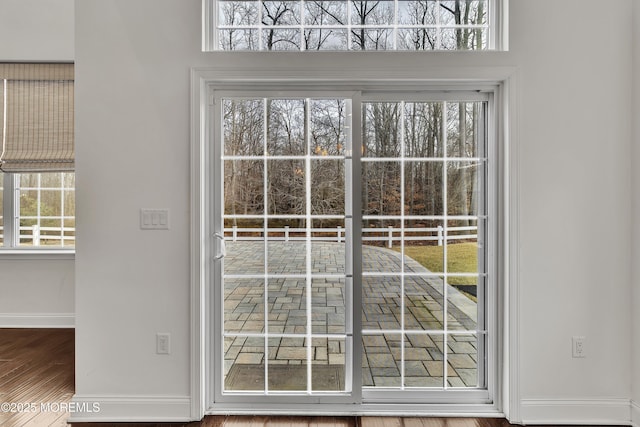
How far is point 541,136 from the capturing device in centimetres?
204

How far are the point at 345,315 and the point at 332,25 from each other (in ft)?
5.62

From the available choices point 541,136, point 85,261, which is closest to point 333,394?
point 85,261

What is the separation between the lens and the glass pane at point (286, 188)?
7.14ft

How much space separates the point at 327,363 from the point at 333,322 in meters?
0.24

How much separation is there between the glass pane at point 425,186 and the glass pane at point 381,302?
0.44 m

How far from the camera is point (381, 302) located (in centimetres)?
221

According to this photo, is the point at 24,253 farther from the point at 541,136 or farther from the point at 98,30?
the point at 541,136

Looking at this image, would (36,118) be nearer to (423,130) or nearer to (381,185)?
(381,185)

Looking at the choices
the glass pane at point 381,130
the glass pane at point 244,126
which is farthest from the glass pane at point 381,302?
the glass pane at point 244,126

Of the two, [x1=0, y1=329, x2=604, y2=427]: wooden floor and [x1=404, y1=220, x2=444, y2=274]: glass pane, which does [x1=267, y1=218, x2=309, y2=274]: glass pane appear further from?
[x1=0, y1=329, x2=604, y2=427]: wooden floor

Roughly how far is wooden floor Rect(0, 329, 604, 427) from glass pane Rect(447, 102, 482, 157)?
1532 millimetres

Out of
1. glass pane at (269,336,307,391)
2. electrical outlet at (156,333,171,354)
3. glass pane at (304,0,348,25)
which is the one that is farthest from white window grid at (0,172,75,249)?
glass pane at (304,0,348,25)

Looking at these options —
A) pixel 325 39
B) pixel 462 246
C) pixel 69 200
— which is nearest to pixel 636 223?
pixel 462 246

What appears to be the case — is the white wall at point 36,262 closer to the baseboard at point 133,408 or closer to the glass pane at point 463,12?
the baseboard at point 133,408
